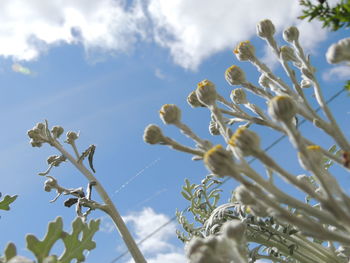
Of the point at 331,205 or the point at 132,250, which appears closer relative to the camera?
the point at 331,205

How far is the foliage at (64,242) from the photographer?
1.42 m

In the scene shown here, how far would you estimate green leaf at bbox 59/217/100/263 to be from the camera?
5.37 ft

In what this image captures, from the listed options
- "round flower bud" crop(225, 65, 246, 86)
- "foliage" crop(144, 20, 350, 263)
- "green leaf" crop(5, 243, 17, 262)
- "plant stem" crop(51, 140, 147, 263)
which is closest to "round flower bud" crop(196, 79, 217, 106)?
"foliage" crop(144, 20, 350, 263)

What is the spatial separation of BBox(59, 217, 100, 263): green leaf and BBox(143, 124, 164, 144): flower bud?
49 cm

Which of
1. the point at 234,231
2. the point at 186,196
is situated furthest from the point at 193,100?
the point at 186,196

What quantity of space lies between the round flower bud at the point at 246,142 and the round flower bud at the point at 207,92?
37cm

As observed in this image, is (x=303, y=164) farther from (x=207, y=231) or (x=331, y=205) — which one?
(x=207, y=231)

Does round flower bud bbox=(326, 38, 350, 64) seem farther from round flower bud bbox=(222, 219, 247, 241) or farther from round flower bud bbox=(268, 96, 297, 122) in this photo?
round flower bud bbox=(222, 219, 247, 241)

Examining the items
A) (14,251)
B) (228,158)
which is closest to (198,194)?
(14,251)

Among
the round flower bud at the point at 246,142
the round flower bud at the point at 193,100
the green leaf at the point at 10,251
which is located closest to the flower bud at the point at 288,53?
the round flower bud at the point at 193,100

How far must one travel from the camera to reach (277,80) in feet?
5.30

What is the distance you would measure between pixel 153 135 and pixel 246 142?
0.37 meters

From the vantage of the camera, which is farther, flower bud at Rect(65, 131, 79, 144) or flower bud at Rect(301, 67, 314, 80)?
flower bud at Rect(65, 131, 79, 144)

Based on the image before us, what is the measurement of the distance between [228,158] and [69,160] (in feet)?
5.75
